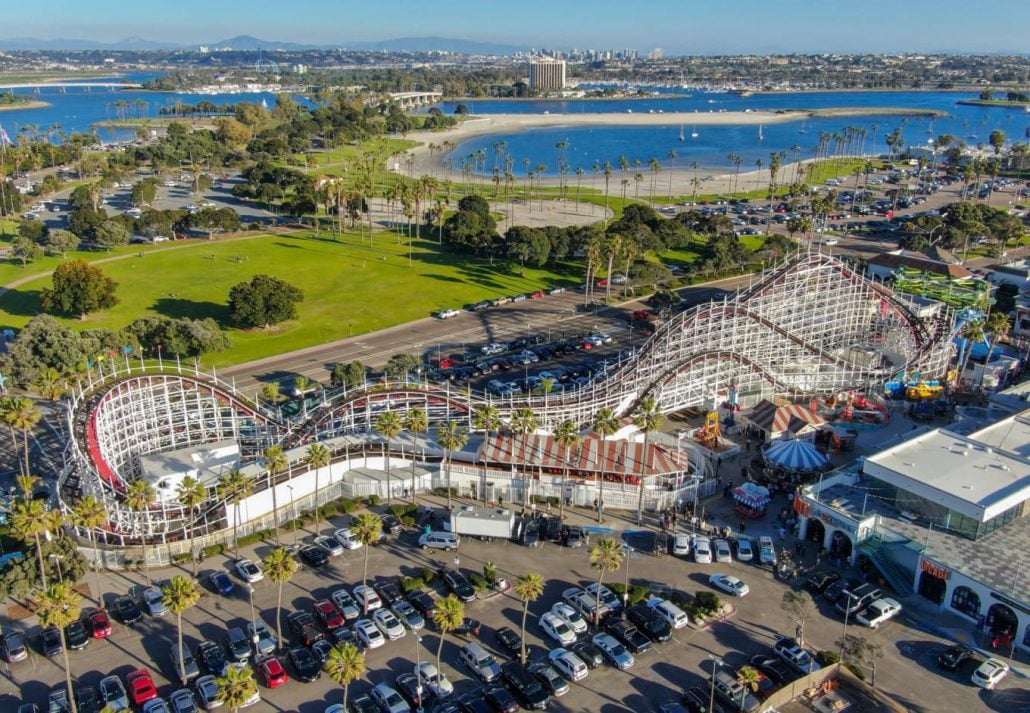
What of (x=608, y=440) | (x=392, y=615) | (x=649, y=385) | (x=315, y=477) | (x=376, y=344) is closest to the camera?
(x=392, y=615)

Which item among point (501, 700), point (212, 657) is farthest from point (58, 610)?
point (501, 700)

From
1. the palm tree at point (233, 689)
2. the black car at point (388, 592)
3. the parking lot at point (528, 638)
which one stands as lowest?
the parking lot at point (528, 638)

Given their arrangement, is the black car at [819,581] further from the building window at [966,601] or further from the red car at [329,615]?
the red car at [329,615]

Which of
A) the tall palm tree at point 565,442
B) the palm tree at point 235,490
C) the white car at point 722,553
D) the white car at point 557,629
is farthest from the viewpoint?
the tall palm tree at point 565,442

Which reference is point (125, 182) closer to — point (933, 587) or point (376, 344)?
point (376, 344)

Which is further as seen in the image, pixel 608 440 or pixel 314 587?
pixel 608 440

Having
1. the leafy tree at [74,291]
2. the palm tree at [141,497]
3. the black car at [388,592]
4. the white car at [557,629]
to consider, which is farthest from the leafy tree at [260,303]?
the white car at [557,629]

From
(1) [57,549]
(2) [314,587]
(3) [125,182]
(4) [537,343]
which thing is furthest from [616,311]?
(3) [125,182]
